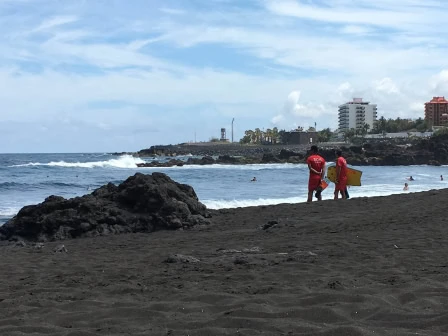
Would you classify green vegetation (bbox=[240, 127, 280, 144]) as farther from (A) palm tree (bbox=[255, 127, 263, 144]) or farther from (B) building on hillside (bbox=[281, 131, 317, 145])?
(B) building on hillside (bbox=[281, 131, 317, 145])

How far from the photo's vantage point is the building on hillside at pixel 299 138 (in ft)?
501

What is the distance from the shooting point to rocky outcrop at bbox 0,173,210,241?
11.0 metres

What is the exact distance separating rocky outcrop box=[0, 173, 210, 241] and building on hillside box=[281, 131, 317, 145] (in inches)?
5551

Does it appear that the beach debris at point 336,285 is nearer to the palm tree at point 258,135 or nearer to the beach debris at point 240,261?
the beach debris at point 240,261

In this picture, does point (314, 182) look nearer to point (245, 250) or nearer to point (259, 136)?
point (245, 250)

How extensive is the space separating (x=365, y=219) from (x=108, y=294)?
6.38 meters

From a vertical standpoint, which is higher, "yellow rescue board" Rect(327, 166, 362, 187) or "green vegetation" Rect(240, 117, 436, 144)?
"green vegetation" Rect(240, 117, 436, 144)

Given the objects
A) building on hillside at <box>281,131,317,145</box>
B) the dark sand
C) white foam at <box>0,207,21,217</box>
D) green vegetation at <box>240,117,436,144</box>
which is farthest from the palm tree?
the dark sand

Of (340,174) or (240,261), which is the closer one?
(240,261)

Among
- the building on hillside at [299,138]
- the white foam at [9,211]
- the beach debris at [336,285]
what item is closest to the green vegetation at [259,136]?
the building on hillside at [299,138]

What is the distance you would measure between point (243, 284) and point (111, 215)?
6.19 metres

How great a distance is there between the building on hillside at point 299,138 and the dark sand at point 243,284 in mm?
143627

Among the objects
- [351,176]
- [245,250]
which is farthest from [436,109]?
[245,250]

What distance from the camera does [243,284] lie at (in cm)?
561
